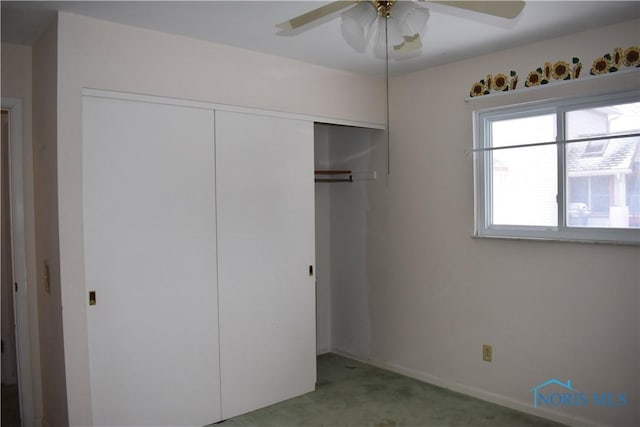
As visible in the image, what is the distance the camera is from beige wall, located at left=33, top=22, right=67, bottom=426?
2641 mm

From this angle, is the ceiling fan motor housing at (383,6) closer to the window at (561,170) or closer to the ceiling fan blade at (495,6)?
the ceiling fan blade at (495,6)

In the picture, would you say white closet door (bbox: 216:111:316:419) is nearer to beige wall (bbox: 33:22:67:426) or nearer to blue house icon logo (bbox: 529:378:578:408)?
beige wall (bbox: 33:22:67:426)

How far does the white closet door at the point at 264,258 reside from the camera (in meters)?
3.21

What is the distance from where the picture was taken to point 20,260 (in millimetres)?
3117

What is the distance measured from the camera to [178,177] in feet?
9.79

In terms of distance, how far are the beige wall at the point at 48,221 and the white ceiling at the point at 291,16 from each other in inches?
8.3

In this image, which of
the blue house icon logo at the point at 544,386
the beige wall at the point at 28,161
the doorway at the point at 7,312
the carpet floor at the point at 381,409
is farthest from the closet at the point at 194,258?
the blue house icon logo at the point at 544,386

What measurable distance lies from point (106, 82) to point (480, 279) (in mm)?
2643

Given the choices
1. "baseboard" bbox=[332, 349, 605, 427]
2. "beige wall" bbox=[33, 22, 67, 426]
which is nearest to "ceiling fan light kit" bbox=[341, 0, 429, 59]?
"beige wall" bbox=[33, 22, 67, 426]

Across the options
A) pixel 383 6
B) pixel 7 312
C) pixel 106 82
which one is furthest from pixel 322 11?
pixel 7 312

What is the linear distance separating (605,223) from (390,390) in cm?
182

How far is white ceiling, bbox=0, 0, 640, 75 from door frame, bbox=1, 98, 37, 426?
0.52m

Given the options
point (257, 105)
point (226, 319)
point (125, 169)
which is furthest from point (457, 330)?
point (125, 169)

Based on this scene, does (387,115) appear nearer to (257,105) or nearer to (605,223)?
(257,105)
